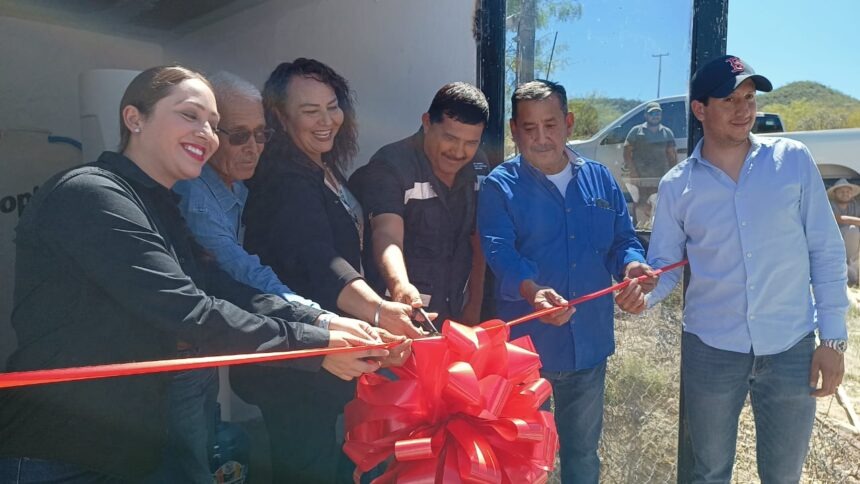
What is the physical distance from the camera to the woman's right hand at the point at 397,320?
184cm

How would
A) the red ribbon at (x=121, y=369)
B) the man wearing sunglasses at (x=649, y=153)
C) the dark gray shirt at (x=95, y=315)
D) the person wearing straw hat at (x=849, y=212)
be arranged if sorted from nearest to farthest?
the red ribbon at (x=121, y=369) < the dark gray shirt at (x=95, y=315) < the man wearing sunglasses at (x=649, y=153) < the person wearing straw hat at (x=849, y=212)

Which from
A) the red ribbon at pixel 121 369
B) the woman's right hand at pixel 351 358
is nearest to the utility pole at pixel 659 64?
the woman's right hand at pixel 351 358

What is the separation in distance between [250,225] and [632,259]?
1.52 metres

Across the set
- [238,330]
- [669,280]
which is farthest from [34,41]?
[669,280]

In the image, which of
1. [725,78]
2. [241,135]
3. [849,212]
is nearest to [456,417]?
[241,135]

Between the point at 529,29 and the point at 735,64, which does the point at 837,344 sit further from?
the point at 529,29

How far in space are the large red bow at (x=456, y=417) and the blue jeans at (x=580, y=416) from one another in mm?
701

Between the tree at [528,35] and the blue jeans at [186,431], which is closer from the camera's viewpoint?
the blue jeans at [186,431]

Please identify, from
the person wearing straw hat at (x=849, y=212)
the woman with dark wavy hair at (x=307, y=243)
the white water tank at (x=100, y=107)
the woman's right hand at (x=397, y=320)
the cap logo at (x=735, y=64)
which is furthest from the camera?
the person wearing straw hat at (x=849, y=212)

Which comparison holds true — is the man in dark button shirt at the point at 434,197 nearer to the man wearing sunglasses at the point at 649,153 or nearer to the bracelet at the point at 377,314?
the bracelet at the point at 377,314

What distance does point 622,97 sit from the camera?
3.76m

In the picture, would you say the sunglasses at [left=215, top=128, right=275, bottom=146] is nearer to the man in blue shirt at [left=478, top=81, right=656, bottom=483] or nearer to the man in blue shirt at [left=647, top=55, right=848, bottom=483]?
the man in blue shirt at [left=478, top=81, right=656, bottom=483]

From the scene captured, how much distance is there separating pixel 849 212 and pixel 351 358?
11539mm

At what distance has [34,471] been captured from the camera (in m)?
1.40
